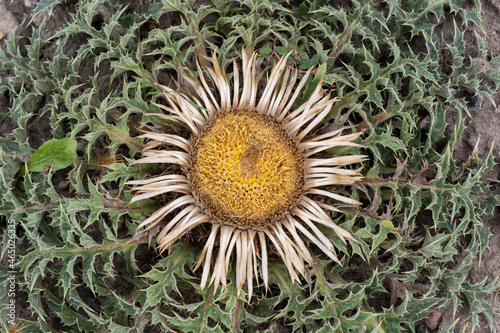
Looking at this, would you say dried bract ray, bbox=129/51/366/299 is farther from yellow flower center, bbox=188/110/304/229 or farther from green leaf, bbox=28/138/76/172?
green leaf, bbox=28/138/76/172

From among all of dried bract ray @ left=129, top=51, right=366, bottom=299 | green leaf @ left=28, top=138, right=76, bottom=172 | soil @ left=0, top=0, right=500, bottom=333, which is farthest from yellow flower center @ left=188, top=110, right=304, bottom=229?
soil @ left=0, top=0, right=500, bottom=333

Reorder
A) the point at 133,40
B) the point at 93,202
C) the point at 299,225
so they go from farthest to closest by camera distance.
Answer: the point at 133,40 → the point at 299,225 → the point at 93,202

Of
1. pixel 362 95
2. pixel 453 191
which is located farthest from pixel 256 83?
pixel 453 191

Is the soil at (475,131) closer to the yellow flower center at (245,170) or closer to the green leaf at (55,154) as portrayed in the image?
the green leaf at (55,154)

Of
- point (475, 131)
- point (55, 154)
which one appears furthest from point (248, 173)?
point (475, 131)

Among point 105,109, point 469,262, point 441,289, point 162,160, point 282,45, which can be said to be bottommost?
point 441,289

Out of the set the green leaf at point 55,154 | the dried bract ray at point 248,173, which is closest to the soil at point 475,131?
the green leaf at point 55,154

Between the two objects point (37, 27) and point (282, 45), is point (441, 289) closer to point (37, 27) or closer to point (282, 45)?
point (282, 45)

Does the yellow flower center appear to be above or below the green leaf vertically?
above
